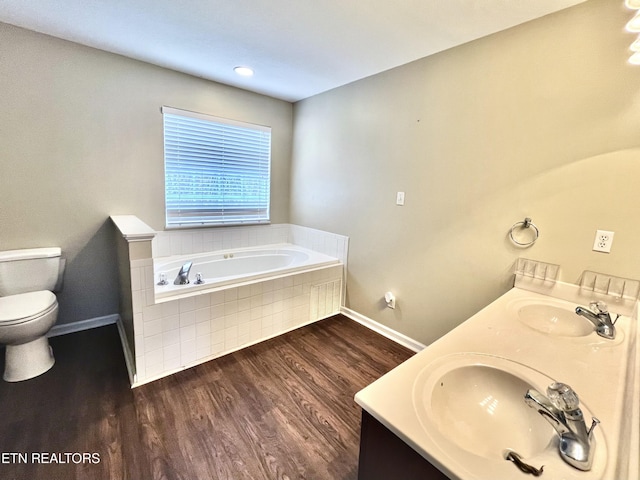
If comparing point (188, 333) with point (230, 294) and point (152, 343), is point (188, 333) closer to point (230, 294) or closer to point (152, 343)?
point (152, 343)

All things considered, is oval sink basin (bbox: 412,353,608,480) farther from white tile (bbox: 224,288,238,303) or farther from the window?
the window

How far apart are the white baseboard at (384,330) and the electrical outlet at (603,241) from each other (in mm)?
1325

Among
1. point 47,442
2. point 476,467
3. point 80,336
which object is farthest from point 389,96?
point 80,336

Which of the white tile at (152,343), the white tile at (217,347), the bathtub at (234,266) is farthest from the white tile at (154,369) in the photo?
the bathtub at (234,266)

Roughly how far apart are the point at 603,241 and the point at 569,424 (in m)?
1.28

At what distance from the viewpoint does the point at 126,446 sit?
1.45m

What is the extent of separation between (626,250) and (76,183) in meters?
3.66

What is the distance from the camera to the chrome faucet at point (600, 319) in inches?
47.4

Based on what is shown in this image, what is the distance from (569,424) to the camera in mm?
661

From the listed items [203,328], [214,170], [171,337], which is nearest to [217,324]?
[203,328]

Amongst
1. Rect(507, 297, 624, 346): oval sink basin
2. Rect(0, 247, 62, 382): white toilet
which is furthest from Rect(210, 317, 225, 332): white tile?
Rect(507, 297, 624, 346): oval sink basin

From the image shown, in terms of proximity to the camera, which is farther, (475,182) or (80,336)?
(80,336)

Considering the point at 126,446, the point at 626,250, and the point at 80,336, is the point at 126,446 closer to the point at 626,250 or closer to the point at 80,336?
the point at 80,336

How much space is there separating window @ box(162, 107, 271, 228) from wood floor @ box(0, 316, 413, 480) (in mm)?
1439
